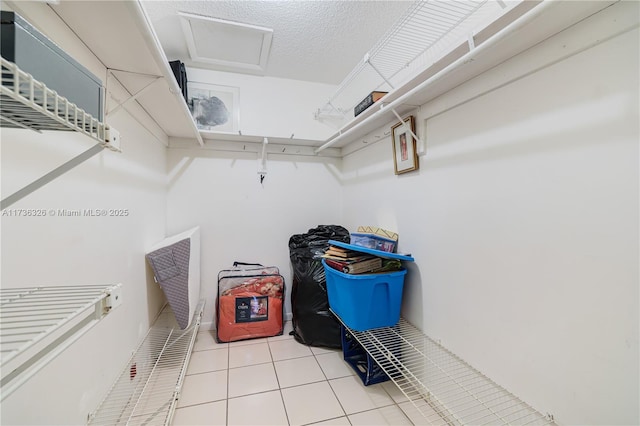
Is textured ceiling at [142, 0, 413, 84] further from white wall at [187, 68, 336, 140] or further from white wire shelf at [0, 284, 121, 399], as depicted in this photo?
white wire shelf at [0, 284, 121, 399]

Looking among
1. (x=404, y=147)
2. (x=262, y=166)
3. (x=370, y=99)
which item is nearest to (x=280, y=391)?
(x=404, y=147)

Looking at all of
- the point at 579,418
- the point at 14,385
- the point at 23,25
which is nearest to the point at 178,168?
the point at 23,25

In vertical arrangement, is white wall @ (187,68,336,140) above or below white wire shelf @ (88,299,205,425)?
above

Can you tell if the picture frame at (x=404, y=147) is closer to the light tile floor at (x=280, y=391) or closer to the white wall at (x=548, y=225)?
the white wall at (x=548, y=225)

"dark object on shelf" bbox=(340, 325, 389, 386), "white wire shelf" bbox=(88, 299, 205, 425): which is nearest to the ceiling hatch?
"white wire shelf" bbox=(88, 299, 205, 425)

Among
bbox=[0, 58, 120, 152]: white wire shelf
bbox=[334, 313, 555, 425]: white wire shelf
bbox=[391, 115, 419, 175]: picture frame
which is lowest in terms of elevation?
bbox=[334, 313, 555, 425]: white wire shelf

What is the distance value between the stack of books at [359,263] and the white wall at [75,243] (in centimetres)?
120

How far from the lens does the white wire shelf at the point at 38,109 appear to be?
1.25ft

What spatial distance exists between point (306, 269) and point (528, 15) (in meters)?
1.89

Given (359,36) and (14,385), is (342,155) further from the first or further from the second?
(14,385)

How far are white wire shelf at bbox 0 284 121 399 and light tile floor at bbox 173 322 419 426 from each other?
41.4 inches

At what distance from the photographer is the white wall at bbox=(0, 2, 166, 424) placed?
29.9 inches

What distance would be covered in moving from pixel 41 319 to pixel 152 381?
1.49m

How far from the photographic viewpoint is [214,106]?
240 centimetres
